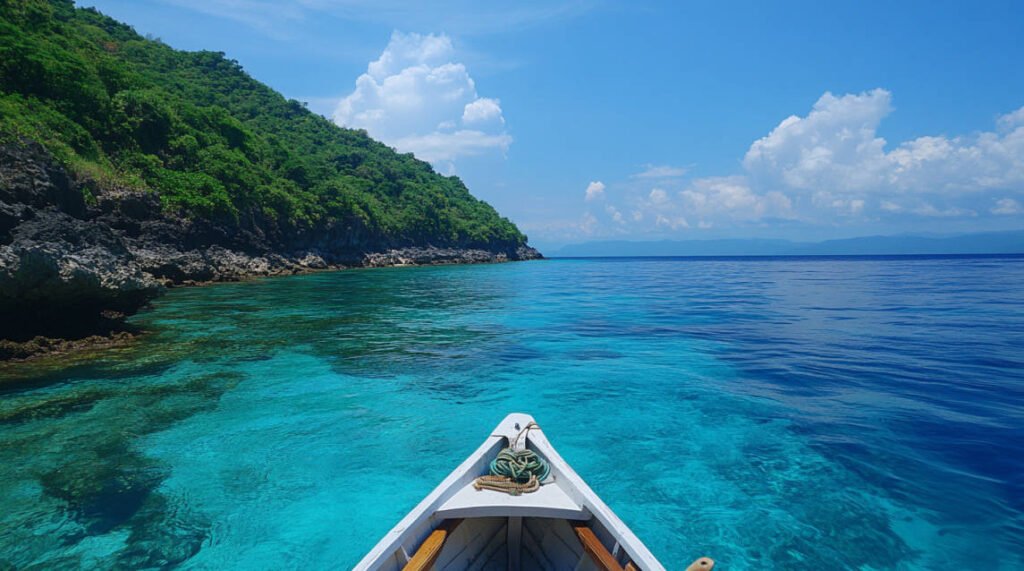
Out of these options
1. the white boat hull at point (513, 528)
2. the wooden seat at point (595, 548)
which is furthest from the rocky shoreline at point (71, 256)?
the wooden seat at point (595, 548)

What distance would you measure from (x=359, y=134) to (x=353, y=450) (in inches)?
4087

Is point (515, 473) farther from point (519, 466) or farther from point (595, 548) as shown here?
point (595, 548)

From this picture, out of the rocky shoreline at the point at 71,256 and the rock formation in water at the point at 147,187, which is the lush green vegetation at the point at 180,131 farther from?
the rocky shoreline at the point at 71,256

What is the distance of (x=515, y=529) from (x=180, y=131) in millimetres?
46541

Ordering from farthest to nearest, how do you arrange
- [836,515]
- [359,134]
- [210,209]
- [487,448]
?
1. [359,134]
2. [210,209]
3. [836,515]
4. [487,448]

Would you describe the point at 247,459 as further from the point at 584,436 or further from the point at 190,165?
the point at 190,165

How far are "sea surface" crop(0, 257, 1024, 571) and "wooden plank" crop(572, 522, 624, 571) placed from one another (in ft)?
7.17

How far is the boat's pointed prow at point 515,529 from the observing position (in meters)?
3.66

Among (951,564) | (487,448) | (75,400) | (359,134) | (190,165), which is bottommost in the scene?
(951,564)

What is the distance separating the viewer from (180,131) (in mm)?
38562

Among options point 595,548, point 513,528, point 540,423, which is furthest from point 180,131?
point 595,548

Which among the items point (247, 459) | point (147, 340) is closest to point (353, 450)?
point (247, 459)

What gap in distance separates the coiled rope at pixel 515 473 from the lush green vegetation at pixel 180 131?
23193 mm

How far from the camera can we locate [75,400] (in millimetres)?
9570
